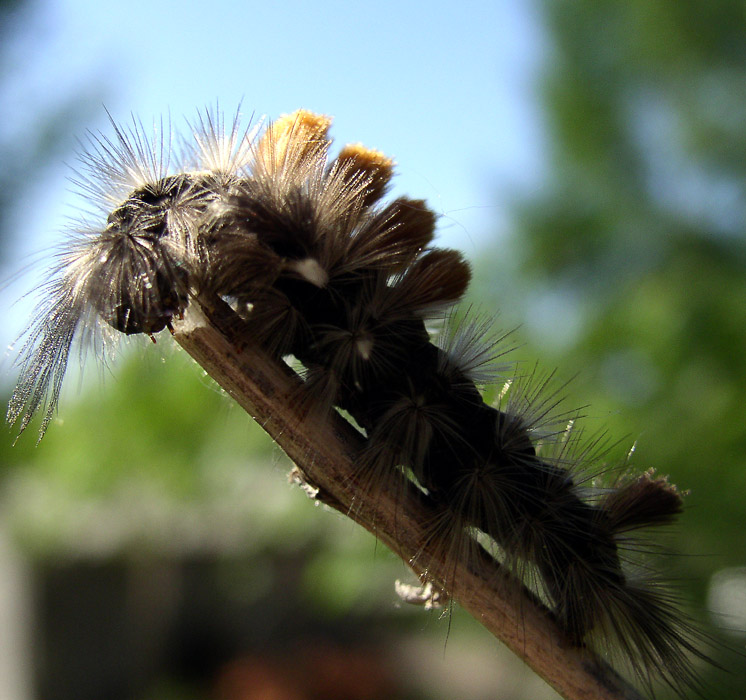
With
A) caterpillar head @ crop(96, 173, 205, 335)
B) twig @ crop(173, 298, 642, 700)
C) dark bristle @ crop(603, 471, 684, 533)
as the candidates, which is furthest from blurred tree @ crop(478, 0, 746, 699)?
caterpillar head @ crop(96, 173, 205, 335)

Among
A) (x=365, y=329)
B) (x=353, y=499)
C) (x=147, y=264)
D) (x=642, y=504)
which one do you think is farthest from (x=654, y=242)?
(x=147, y=264)

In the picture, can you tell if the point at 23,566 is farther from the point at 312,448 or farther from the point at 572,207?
the point at 312,448

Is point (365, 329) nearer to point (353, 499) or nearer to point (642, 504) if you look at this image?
point (353, 499)

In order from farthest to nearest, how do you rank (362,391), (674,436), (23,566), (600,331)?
(23,566)
(600,331)
(674,436)
(362,391)

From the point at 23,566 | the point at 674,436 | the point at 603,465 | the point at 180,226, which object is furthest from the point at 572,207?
the point at 23,566

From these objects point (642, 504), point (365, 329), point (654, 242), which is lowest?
point (365, 329)

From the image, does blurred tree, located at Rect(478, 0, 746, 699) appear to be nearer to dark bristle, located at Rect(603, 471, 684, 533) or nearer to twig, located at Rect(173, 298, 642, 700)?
dark bristle, located at Rect(603, 471, 684, 533)

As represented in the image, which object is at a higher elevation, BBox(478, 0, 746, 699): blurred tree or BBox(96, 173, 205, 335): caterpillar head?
BBox(478, 0, 746, 699): blurred tree
